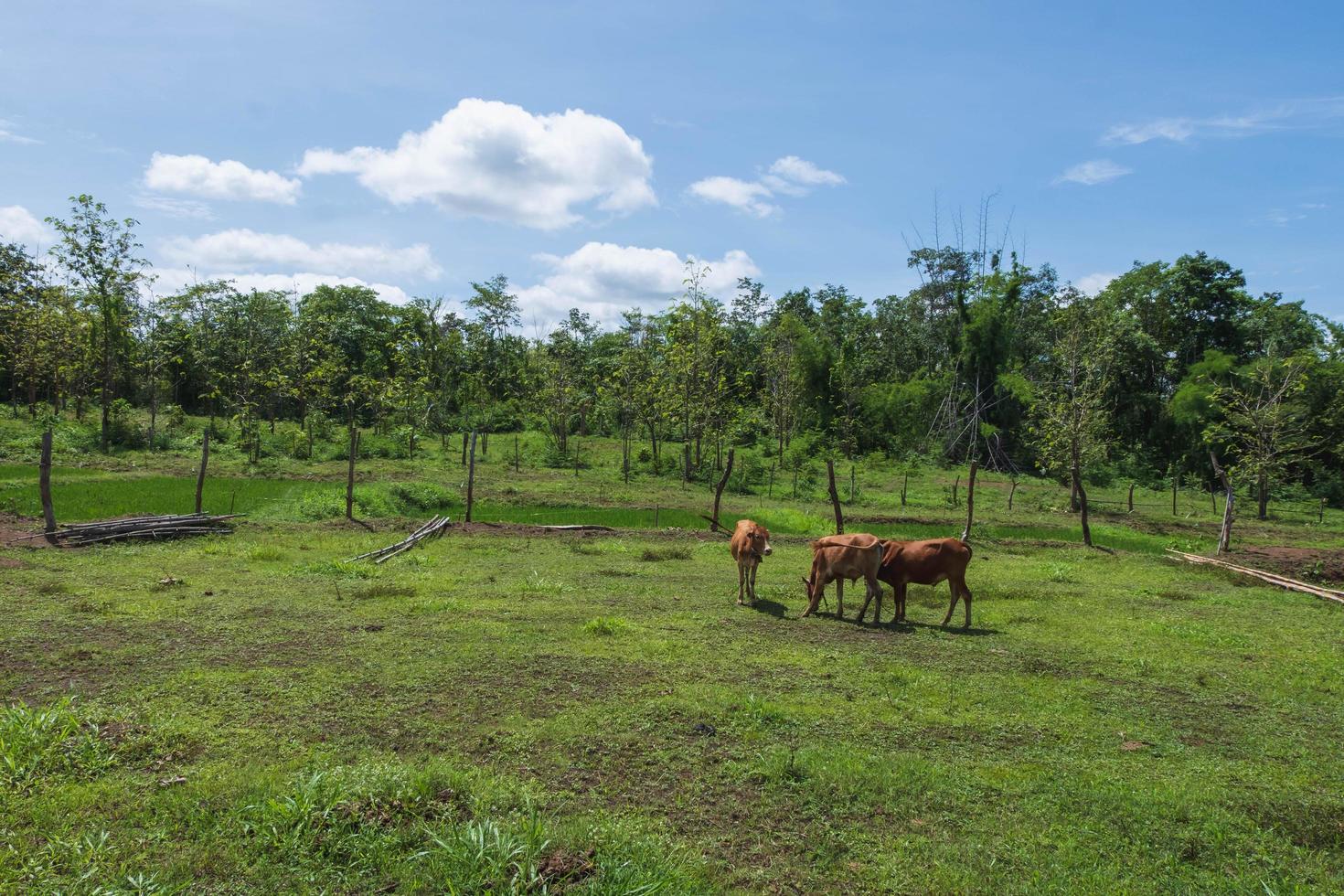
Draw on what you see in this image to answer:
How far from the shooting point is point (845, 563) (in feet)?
35.7

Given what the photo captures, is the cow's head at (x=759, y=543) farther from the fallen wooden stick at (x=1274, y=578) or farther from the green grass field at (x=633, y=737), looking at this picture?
the fallen wooden stick at (x=1274, y=578)

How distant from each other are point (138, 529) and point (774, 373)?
3497cm

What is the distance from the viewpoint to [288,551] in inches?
569

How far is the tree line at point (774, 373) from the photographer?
3300 cm

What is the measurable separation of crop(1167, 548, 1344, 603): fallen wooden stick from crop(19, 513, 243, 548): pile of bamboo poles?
21.5m

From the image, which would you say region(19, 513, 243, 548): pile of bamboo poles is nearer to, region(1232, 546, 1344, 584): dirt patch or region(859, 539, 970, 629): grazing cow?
region(859, 539, 970, 629): grazing cow

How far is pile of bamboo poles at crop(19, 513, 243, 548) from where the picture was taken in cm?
1393

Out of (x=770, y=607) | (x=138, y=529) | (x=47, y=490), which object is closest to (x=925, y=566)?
(x=770, y=607)

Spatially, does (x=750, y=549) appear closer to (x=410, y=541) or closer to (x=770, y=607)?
(x=770, y=607)

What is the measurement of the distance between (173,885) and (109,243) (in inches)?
1409

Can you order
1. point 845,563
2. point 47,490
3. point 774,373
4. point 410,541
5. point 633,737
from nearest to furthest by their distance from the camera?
point 633,737 < point 845,563 < point 47,490 < point 410,541 < point 774,373

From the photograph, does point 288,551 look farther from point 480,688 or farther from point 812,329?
point 812,329

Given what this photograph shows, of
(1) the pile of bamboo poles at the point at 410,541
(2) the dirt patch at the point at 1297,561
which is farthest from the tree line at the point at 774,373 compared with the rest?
(1) the pile of bamboo poles at the point at 410,541

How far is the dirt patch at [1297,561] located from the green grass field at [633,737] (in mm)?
3353
